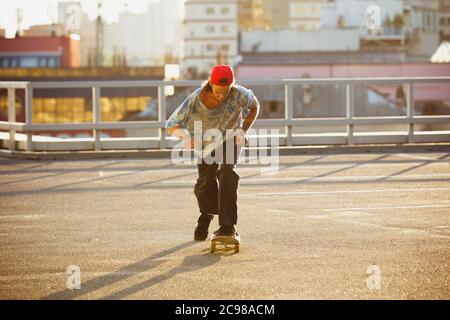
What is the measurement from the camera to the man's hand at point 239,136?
351 inches

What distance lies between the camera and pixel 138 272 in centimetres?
787

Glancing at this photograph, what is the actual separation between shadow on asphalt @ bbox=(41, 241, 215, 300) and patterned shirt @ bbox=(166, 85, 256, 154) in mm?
1073

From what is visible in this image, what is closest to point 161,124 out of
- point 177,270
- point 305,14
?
point 177,270

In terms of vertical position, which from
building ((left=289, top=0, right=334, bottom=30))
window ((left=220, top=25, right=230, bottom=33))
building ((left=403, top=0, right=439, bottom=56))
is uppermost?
building ((left=289, top=0, right=334, bottom=30))

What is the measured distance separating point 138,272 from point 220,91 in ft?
5.74

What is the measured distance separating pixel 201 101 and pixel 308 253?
159cm

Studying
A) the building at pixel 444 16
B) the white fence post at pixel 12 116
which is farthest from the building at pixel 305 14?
the white fence post at pixel 12 116

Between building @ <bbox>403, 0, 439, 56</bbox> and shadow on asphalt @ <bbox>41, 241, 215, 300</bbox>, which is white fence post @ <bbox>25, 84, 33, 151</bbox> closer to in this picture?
shadow on asphalt @ <bbox>41, 241, 215, 300</bbox>

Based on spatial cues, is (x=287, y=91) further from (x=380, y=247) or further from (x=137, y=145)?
(x=380, y=247)

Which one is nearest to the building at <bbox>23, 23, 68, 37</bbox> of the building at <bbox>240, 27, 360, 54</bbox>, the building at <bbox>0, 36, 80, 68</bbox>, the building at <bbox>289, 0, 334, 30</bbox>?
the building at <bbox>240, 27, 360, 54</bbox>

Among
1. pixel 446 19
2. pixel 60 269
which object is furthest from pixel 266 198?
pixel 446 19

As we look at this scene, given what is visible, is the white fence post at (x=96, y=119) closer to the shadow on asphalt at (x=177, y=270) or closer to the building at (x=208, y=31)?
the shadow on asphalt at (x=177, y=270)

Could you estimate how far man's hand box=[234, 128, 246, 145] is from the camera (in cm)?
892

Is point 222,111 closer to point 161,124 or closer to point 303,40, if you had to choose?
point 161,124
